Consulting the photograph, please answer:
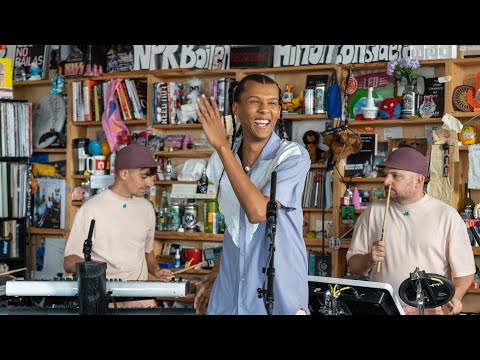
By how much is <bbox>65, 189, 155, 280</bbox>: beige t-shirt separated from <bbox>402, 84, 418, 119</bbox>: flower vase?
2338mm

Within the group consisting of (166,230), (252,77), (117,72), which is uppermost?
(117,72)

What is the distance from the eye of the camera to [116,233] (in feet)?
14.4

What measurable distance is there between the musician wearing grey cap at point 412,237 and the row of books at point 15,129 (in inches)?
141


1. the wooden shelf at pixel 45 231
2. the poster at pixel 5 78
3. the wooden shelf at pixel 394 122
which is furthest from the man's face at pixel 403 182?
the wooden shelf at pixel 45 231

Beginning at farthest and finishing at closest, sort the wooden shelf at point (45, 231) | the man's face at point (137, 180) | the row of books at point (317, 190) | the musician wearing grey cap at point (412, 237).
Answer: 1. the wooden shelf at point (45, 231)
2. the row of books at point (317, 190)
3. the man's face at point (137, 180)
4. the musician wearing grey cap at point (412, 237)

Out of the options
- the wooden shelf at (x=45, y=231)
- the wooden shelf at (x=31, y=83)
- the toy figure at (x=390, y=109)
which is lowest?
the wooden shelf at (x=45, y=231)

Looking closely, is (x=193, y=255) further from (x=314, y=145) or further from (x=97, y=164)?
(x=314, y=145)

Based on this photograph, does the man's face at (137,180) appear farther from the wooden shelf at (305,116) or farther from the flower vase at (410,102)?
the flower vase at (410,102)

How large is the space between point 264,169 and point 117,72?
4.54 metres

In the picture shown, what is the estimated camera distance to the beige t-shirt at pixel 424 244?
13.8 feet

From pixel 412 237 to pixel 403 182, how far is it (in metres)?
0.32

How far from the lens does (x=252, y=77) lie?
2.60 m
